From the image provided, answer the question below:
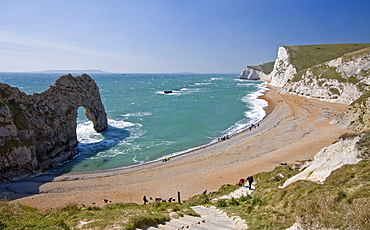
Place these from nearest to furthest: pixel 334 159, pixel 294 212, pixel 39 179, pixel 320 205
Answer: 1. pixel 320 205
2. pixel 294 212
3. pixel 334 159
4. pixel 39 179

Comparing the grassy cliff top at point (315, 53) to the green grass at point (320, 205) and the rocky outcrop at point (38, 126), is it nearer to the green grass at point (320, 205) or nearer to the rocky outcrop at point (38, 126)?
the rocky outcrop at point (38, 126)

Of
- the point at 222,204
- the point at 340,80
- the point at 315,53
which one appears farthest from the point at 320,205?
the point at 315,53

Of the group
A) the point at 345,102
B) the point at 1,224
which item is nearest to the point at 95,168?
the point at 1,224

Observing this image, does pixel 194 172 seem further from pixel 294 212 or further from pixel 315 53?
pixel 315 53

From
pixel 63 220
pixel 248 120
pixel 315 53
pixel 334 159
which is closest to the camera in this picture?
pixel 63 220

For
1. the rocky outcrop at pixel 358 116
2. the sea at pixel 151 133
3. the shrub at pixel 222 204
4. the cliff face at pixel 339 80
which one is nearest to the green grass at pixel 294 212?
the shrub at pixel 222 204

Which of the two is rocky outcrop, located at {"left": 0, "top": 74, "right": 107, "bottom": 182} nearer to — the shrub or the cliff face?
the shrub
